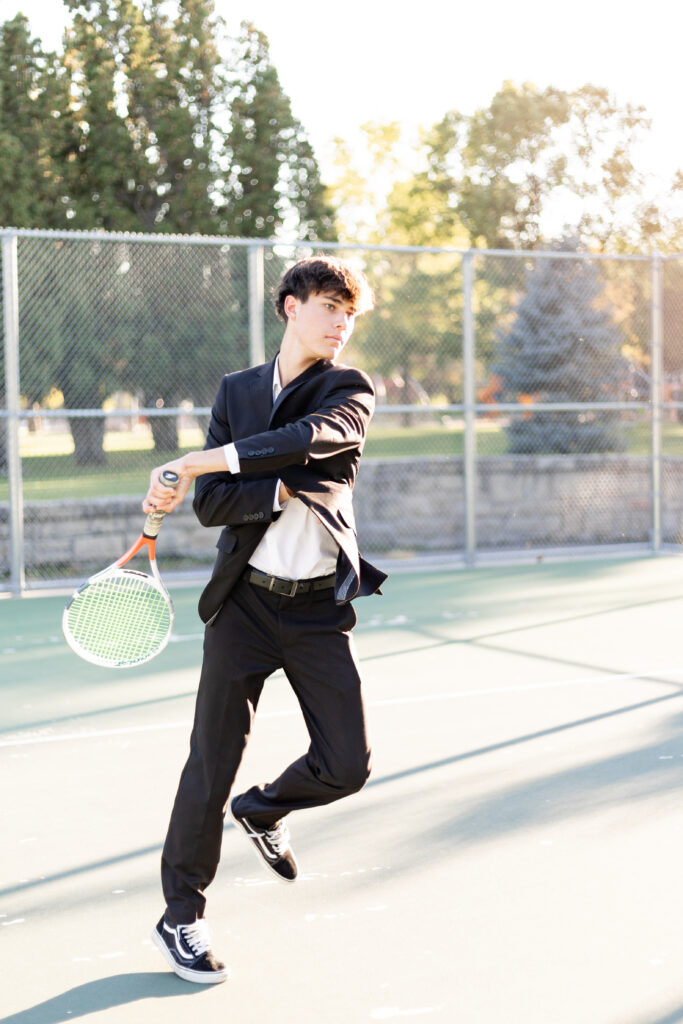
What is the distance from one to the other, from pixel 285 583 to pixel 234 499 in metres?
0.28

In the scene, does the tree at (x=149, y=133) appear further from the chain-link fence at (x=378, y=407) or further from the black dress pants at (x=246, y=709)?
the black dress pants at (x=246, y=709)

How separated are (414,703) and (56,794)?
231cm

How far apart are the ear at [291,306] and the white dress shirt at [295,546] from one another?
0.16 m

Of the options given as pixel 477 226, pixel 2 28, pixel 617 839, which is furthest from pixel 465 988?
pixel 477 226

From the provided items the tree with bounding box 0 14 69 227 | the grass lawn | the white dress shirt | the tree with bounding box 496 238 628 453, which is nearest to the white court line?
the white dress shirt

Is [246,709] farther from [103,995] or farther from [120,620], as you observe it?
[103,995]

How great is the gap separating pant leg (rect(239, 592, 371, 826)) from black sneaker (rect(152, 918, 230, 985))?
1.69 feet

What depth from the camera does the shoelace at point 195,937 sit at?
3506 millimetres

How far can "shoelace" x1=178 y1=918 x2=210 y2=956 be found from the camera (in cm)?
351

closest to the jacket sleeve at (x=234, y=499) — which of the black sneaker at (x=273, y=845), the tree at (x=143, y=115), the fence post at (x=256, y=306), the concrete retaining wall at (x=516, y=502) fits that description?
the black sneaker at (x=273, y=845)

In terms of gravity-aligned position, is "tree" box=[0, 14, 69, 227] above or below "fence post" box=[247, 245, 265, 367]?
above

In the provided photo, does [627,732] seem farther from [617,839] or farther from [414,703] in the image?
[617,839]

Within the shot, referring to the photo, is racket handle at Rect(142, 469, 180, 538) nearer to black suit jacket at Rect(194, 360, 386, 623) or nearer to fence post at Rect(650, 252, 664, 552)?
black suit jacket at Rect(194, 360, 386, 623)

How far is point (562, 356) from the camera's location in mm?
19250
